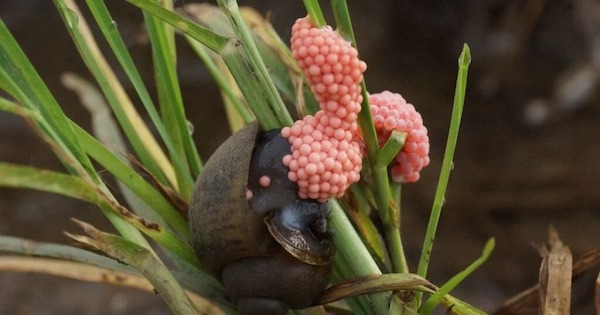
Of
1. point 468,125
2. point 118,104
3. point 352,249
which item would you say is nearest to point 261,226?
point 352,249

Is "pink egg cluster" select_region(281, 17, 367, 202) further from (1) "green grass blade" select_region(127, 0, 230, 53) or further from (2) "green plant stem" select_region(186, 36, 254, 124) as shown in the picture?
(2) "green plant stem" select_region(186, 36, 254, 124)

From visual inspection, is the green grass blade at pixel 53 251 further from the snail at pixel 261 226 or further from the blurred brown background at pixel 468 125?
the blurred brown background at pixel 468 125

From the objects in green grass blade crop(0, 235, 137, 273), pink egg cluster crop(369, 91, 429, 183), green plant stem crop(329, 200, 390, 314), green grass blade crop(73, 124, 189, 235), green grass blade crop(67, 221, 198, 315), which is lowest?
green grass blade crop(0, 235, 137, 273)

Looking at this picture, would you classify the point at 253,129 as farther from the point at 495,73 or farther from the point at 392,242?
the point at 495,73

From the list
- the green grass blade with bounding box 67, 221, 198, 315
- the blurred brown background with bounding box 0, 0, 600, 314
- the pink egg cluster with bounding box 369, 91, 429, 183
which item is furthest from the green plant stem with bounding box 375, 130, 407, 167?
the blurred brown background with bounding box 0, 0, 600, 314

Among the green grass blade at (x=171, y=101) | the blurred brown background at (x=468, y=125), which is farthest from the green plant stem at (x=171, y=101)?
the blurred brown background at (x=468, y=125)

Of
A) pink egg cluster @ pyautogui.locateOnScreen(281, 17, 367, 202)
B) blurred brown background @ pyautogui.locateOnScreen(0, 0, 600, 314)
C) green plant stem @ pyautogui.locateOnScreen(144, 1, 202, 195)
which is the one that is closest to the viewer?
pink egg cluster @ pyautogui.locateOnScreen(281, 17, 367, 202)

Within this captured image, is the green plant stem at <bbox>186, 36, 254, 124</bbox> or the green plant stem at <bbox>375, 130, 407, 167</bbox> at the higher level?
the green plant stem at <bbox>186, 36, 254, 124</bbox>

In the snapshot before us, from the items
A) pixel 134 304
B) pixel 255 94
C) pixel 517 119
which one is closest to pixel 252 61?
pixel 255 94
